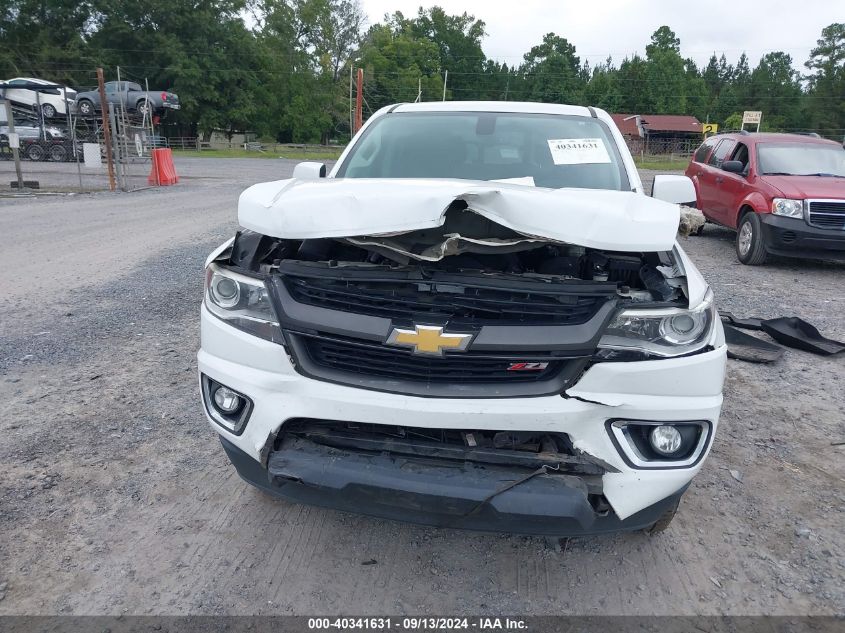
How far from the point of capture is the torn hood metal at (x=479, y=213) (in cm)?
218

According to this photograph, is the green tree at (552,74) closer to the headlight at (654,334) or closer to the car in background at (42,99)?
the car in background at (42,99)

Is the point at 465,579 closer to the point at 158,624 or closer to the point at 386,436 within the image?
the point at 386,436

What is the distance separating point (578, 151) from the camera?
3.68 m

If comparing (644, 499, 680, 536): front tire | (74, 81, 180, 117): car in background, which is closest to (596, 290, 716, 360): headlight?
(644, 499, 680, 536): front tire

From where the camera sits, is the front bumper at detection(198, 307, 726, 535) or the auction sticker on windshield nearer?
the front bumper at detection(198, 307, 726, 535)

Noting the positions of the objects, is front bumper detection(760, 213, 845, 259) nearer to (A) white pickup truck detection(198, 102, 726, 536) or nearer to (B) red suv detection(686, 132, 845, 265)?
(B) red suv detection(686, 132, 845, 265)

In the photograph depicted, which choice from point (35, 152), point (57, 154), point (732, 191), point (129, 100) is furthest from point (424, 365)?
point (129, 100)

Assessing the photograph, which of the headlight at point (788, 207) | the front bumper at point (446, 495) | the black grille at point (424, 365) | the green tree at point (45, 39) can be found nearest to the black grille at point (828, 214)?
the headlight at point (788, 207)

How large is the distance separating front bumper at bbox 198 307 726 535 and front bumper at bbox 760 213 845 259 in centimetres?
724

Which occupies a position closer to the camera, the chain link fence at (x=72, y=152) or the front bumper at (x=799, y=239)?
the front bumper at (x=799, y=239)

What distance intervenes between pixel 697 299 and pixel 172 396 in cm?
325

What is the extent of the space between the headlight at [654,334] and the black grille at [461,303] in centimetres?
11

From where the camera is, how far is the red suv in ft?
26.8

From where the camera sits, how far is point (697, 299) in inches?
88.5
